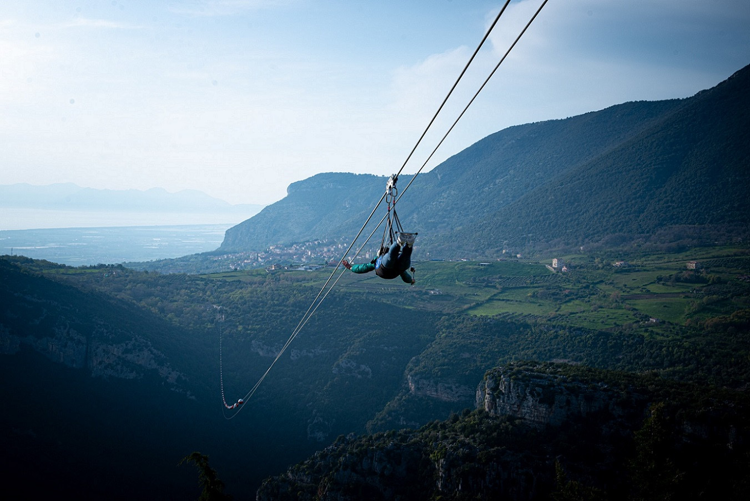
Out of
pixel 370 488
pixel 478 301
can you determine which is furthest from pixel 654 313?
pixel 370 488

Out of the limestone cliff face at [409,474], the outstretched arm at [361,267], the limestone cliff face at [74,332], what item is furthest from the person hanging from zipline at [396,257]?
the limestone cliff face at [74,332]

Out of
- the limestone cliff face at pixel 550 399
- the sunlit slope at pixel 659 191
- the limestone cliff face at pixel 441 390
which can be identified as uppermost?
the sunlit slope at pixel 659 191

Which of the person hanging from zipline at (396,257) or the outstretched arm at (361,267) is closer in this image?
the person hanging from zipline at (396,257)

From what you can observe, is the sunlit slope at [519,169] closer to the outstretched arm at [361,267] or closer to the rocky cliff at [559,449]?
the rocky cliff at [559,449]

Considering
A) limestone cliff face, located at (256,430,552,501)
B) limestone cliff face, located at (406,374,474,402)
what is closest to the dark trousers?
limestone cliff face, located at (256,430,552,501)

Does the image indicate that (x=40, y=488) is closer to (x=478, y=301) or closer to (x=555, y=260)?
(x=478, y=301)

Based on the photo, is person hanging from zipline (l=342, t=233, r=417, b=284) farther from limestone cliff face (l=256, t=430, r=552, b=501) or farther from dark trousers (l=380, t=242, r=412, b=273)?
limestone cliff face (l=256, t=430, r=552, b=501)

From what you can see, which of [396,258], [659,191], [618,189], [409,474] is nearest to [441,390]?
[409,474]
